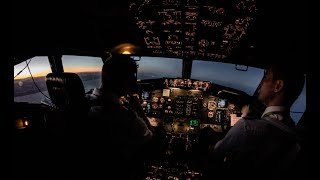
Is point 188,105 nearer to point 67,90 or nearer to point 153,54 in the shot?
point 153,54

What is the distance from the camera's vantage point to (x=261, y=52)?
3.97 m

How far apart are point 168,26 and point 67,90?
2088 millimetres

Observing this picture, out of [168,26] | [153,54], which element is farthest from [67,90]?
[153,54]

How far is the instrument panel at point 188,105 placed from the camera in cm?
529

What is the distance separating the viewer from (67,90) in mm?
1375

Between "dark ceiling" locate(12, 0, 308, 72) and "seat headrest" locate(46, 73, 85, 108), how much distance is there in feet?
3.99

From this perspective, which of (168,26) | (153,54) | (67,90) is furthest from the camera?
(153,54)

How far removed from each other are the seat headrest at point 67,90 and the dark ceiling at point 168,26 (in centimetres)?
122

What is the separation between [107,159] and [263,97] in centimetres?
87

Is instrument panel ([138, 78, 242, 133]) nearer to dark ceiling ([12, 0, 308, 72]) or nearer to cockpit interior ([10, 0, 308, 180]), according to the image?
cockpit interior ([10, 0, 308, 180])

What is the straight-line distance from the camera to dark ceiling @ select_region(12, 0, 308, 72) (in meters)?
2.42

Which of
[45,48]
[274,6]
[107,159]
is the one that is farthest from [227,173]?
[45,48]

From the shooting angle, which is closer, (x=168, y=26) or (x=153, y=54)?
(x=168, y=26)

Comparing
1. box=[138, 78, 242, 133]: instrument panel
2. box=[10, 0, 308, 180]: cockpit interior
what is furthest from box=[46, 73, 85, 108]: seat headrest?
box=[138, 78, 242, 133]: instrument panel
